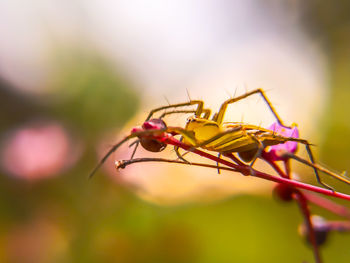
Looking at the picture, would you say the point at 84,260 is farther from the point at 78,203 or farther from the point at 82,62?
the point at 82,62

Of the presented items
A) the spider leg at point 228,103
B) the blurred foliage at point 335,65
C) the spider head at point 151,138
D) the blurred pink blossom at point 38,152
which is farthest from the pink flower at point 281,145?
the blurred pink blossom at point 38,152

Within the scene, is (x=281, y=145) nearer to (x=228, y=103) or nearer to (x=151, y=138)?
(x=228, y=103)

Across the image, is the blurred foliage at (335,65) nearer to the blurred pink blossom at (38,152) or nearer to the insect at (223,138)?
the insect at (223,138)

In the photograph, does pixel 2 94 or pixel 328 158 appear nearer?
pixel 328 158

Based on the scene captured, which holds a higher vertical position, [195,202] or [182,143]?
[182,143]

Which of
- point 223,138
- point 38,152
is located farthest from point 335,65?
point 223,138

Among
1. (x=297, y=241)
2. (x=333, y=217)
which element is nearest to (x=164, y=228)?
(x=297, y=241)

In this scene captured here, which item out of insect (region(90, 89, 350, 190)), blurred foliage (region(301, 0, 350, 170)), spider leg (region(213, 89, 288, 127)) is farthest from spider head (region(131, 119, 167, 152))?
blurred foliage (region(301, 0, 350, 170))
